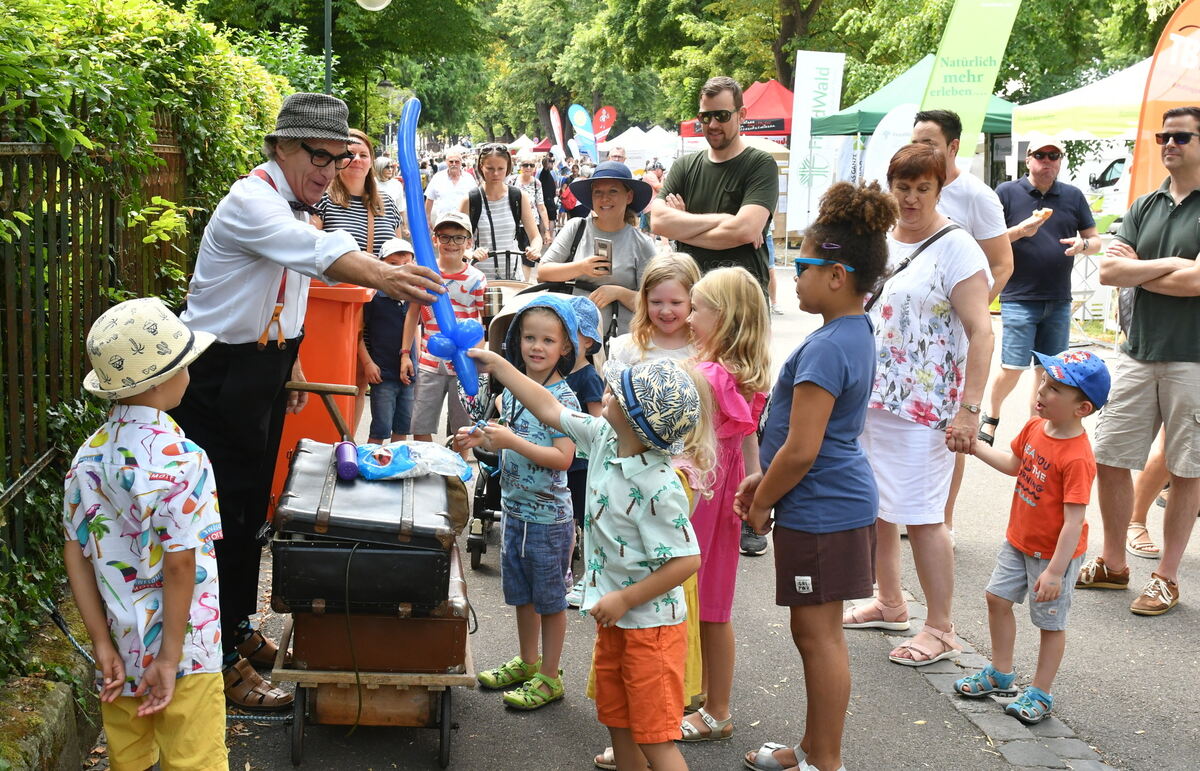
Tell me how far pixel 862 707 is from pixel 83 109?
12.0 feet

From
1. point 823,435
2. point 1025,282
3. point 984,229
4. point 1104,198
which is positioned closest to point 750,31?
point 1104,198

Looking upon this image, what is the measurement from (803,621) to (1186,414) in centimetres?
304

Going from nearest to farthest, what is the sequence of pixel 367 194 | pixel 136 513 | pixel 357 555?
pixel 136 513
pixel 357 555
pixel 367 194

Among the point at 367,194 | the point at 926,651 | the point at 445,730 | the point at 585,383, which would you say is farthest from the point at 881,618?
the point at 367,194

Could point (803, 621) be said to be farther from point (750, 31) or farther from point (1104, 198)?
point (750, 31)

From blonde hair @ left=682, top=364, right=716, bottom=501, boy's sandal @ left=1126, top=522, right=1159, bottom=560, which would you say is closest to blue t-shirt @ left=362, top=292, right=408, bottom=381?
blonde hair @ left=682, top=364, right=716, bottom=501

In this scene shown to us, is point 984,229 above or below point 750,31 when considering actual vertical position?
below

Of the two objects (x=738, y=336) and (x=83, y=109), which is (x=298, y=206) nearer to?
(x=83, y=109)

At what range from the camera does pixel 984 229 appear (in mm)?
5785

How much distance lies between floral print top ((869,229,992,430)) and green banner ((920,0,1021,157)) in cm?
558

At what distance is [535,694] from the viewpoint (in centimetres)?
453

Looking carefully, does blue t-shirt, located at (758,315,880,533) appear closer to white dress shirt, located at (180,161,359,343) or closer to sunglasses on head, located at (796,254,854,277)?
sunglasses on head, located at (796,254,854,277)

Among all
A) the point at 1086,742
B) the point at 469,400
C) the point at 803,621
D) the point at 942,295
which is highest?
the point at 942,295

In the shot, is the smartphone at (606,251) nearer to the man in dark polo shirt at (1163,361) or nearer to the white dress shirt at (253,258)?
the white dress shirt at (253,258)
